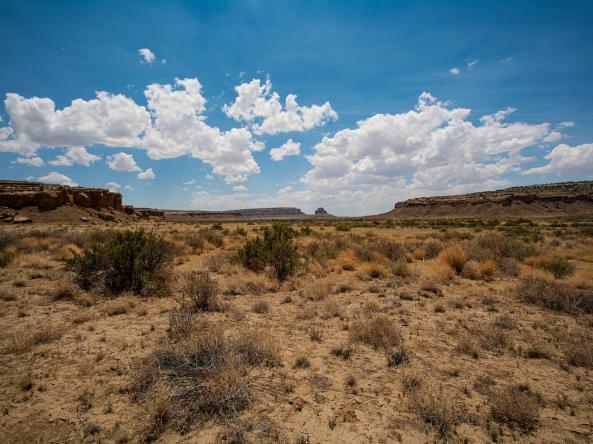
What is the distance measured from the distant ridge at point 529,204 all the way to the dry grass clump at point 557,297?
7916 centimetres

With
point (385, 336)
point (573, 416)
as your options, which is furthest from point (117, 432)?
point (573, 416)

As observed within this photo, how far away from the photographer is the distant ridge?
77625 millimetres

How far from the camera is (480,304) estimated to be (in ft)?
24.3

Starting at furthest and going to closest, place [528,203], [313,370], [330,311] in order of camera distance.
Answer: [528,203] < [330,311] < [313,370]

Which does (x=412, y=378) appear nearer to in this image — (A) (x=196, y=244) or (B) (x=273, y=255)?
(B) (x=273, y=255)

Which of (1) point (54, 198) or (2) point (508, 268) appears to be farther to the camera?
(1) point (54, 198)

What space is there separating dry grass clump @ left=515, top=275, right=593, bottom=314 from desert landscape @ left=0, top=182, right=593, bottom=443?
0.13ft

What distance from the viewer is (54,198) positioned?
40875mm

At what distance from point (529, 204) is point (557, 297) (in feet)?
307

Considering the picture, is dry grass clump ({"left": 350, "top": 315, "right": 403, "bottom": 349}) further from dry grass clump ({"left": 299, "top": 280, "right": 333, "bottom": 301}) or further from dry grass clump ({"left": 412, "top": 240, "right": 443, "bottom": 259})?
dry grass clump ({"left": 412, "top": 240, "right": 443, "bottom": 259})

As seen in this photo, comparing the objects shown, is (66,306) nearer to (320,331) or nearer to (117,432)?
(117,432)

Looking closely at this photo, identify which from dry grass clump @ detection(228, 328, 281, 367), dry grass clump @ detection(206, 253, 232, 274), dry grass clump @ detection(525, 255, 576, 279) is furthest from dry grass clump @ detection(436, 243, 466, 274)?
dry grass clump @ detection(228, 328, 281, 367)

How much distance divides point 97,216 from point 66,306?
4573 centimetres

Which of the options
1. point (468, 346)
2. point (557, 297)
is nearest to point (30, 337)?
point (468, 346)
